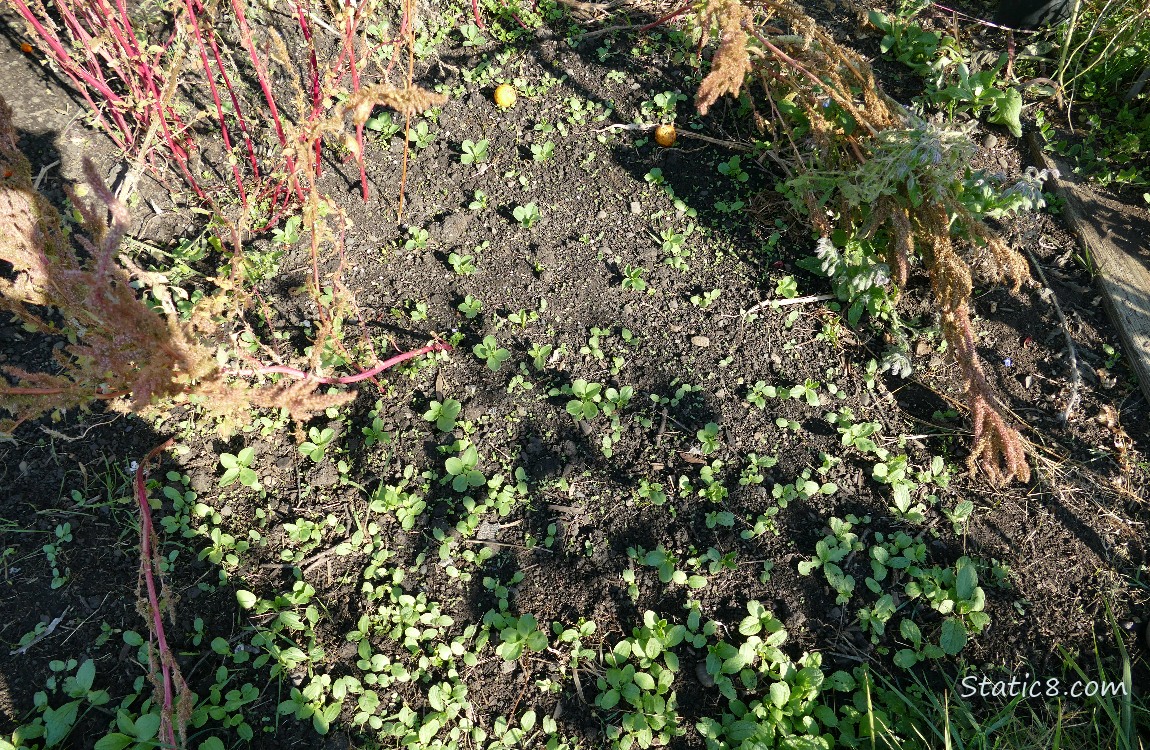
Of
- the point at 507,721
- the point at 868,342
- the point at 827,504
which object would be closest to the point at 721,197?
the point at 868,342

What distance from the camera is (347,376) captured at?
2252 mm

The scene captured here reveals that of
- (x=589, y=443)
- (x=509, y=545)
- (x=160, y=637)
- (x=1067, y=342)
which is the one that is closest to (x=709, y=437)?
(x=589, y=443)

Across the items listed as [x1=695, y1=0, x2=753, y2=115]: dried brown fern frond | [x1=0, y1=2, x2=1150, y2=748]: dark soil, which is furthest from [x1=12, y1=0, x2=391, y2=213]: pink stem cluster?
[x1=695, y1=0, x2=753, y2=115]: dried brown fern frond

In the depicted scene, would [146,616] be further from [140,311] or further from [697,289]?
[697,289]

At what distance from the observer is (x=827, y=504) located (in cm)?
226

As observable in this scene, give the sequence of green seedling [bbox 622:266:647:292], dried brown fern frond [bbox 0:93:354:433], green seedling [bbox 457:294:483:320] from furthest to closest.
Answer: green seedling [bbox 622:266:647:292] < green seedling [bbox 457:294:483:320] < dried brown fern frond [bbox 0:93:354:433]

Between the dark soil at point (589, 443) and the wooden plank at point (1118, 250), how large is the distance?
0.06 m

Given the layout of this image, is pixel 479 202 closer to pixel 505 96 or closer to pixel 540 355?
pixel 505 96

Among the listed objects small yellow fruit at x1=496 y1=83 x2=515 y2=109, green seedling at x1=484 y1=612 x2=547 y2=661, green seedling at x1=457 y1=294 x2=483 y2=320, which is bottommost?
green seedling at x1=484 y1=612 x2=547 y2=661

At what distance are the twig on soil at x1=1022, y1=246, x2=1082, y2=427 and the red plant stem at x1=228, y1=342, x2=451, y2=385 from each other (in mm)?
2152

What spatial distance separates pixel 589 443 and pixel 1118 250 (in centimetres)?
228

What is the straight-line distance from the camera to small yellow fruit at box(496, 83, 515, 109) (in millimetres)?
2955

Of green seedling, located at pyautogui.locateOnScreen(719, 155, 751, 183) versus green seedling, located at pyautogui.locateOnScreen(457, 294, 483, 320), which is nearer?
green seedling, located at pyautogui.locateOnScreen(457, 294, 483, 320)

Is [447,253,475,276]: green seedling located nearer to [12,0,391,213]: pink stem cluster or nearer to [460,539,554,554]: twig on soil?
[12,0,391,213]: pink stem cluster
